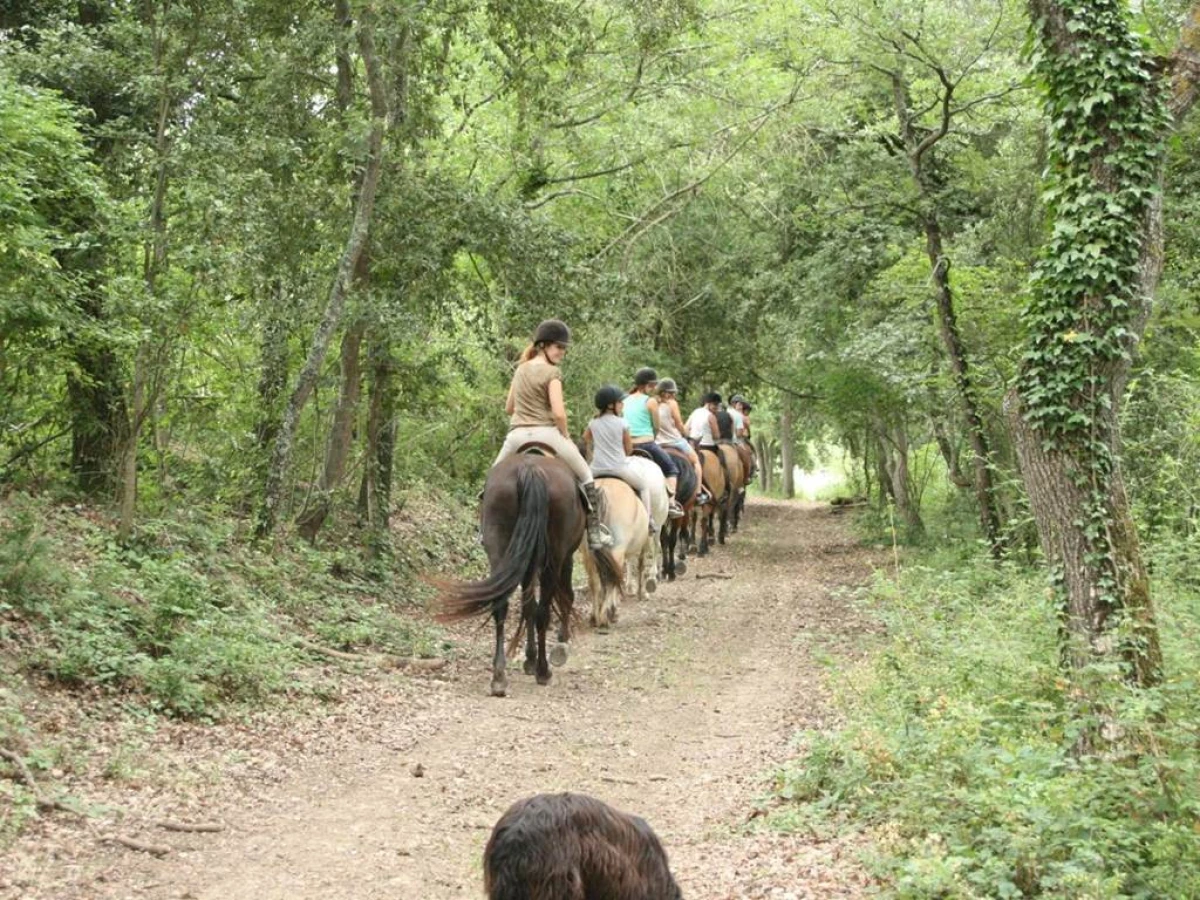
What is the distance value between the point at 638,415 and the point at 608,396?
8.46ft

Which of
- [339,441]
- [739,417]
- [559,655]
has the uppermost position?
[739,417]

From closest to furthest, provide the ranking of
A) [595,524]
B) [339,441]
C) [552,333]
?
1. [552,333]
2. [595,524]
3. [339,441]

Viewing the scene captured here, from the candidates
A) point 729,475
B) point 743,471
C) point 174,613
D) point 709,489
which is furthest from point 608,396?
point 743,471

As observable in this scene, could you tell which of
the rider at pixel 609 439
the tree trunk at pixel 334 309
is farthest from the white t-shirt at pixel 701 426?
the tree trunk at pixel 334 309

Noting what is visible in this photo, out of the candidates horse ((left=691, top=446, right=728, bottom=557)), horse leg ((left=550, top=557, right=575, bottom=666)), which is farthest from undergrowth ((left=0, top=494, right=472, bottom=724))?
horse ((left=691, top=446, right=728, bottom=557))

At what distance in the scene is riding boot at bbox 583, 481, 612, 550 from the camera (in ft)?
36.4

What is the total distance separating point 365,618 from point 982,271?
914 centimetres

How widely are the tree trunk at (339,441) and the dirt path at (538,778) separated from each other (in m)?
2.62

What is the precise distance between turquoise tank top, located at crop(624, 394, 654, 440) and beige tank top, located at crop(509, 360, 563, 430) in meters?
5.41

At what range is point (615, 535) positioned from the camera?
13.5m

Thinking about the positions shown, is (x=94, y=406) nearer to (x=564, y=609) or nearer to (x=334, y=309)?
(x=334, y=309)

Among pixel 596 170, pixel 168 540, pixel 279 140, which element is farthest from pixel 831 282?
pixel 168 540

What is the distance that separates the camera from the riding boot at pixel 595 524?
1109 centimetres

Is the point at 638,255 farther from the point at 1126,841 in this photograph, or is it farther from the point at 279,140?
the point at 1126,841
